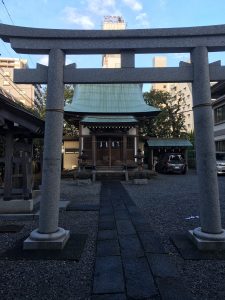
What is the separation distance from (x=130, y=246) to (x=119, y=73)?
339 centimetres

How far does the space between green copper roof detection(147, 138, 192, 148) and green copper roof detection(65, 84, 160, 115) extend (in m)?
5.26

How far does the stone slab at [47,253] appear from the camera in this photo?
16.1ft

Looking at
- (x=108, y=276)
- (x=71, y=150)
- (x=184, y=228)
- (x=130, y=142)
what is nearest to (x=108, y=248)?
(x=108, y=276)

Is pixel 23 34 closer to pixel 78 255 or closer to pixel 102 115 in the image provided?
pixel 78 255

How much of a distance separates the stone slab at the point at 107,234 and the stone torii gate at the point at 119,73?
2.62 feet

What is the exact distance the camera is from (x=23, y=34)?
5.75 metres

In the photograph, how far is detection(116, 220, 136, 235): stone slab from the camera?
260 inches

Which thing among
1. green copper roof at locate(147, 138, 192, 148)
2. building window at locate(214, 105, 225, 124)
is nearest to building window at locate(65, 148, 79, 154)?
green copper roof at locate(147, 138, 192, 148)

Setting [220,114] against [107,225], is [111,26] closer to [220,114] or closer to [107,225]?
[220,114]

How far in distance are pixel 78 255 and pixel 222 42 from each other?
485cm

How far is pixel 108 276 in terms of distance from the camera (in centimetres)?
416

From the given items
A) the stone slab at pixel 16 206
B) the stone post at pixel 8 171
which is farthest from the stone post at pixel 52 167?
the stone post at pixel 8 171

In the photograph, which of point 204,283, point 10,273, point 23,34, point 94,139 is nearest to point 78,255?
point 10,273

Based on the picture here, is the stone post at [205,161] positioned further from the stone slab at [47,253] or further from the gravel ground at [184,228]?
the stone slab at [47,253]
